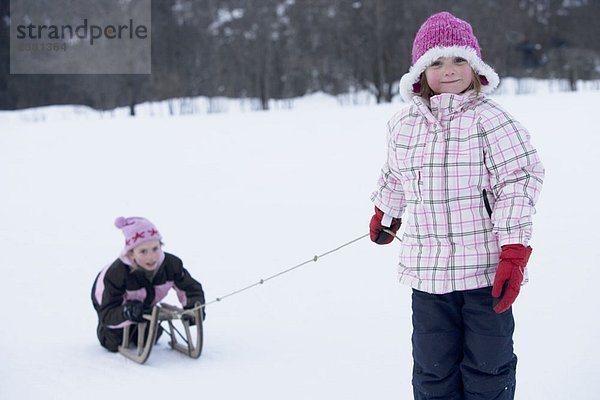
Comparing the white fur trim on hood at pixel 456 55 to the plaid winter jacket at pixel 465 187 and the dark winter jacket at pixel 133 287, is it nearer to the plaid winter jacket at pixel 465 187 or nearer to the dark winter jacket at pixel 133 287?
the plaid winter jacket at pixel 465 187

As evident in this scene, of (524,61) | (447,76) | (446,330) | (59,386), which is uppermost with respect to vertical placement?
(524,61)

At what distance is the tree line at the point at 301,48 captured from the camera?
13727 millimetres

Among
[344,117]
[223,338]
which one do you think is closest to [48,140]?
[344,117]

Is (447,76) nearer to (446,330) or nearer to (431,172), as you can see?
(431,172)

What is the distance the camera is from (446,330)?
1.81 metres

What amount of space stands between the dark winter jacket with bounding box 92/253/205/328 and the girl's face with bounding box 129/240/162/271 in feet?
0.14

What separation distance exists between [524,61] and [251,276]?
13.5 m

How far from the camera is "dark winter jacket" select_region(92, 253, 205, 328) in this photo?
9.43 ft

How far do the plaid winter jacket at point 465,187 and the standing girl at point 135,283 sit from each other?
136 centimetres

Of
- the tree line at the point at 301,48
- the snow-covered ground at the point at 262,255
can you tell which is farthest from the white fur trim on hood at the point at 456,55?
the tree line at the point at 301,48

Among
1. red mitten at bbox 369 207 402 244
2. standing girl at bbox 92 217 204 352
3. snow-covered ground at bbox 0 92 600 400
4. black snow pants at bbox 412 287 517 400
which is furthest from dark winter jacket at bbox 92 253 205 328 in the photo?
black snow pants at bbox 412 287 517 400

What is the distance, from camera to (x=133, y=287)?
2906mm

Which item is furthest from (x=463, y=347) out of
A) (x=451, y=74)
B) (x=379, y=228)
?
(x=451, y=74)

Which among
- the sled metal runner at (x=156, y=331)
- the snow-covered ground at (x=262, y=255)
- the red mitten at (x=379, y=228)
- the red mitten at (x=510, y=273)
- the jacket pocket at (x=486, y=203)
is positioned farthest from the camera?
the sled metal runner at (x=156, y=331)
